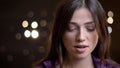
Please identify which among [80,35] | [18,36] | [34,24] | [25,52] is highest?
[80,35]

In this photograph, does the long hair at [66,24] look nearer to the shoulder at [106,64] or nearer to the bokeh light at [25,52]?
the shoulder at [106,64]

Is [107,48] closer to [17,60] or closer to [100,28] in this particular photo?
[100,28]

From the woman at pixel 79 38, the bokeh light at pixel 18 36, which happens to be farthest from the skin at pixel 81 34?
the bokeh light at pixel 18 36

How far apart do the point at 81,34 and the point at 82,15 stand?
2.0 inches

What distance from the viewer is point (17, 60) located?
3.50m

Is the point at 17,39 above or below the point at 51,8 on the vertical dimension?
below

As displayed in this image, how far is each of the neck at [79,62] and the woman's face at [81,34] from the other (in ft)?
0.14

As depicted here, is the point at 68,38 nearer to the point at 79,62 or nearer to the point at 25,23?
the point at 79,62

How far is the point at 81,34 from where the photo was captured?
0.91 m

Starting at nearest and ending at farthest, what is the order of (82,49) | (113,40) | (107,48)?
1. (82,49)
2. (107,48)
3. (113,40)

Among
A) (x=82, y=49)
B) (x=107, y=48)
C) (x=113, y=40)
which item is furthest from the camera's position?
(x=113, y=40)

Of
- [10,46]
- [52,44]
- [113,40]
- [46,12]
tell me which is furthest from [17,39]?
[52,44]

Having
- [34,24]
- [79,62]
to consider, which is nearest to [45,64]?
[79,62]

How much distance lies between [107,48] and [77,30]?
0.15 meters
